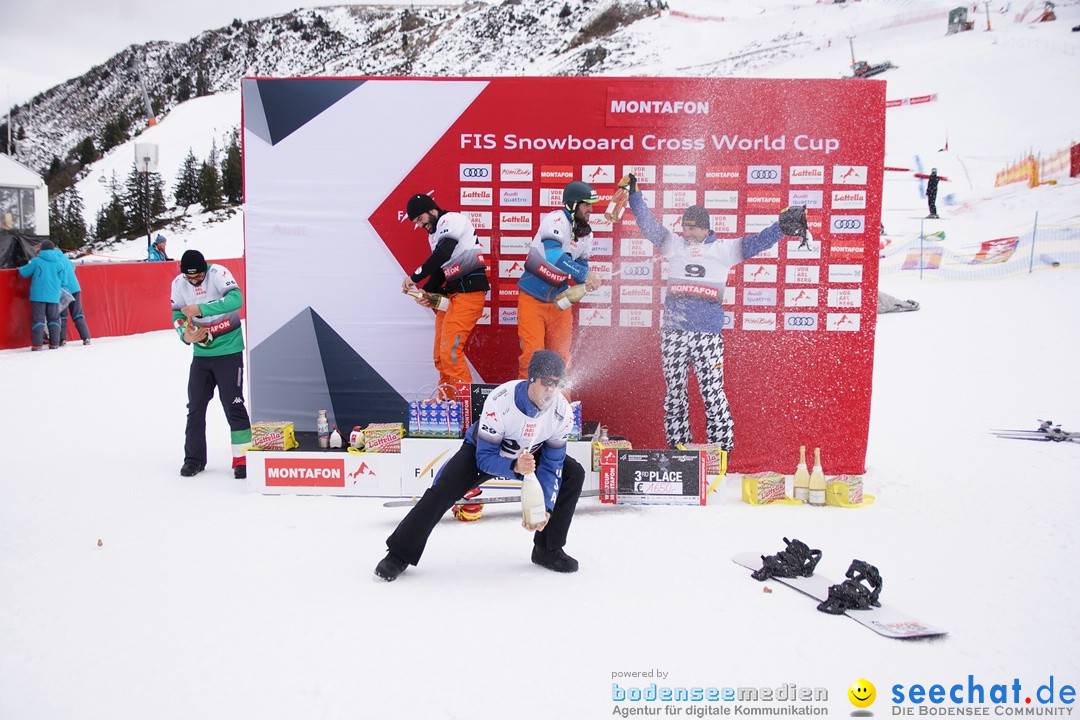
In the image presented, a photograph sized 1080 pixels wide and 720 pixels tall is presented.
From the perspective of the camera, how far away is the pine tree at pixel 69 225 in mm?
35156

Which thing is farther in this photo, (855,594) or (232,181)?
(232,181)

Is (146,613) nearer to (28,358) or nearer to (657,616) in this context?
(657,616)

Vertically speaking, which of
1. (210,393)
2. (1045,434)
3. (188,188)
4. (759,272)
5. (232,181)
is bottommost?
(1045,434)

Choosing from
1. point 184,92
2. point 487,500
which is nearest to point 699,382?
point 487,500

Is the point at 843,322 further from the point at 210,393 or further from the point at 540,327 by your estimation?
the point at 210,393

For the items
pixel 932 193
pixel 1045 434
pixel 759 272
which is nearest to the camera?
pixel 759 272

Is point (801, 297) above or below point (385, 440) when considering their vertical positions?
above

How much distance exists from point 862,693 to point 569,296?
3523 millimetres

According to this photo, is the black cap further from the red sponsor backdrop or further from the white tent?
the white tent

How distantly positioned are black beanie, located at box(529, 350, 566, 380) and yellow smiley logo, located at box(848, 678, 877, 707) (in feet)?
6.09

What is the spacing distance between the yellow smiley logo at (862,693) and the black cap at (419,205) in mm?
4284

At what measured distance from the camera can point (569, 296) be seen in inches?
239

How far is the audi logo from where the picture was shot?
6.28m

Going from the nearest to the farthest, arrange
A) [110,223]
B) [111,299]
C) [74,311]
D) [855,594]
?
[855,594], [74,311], [111,299], [110,223]
